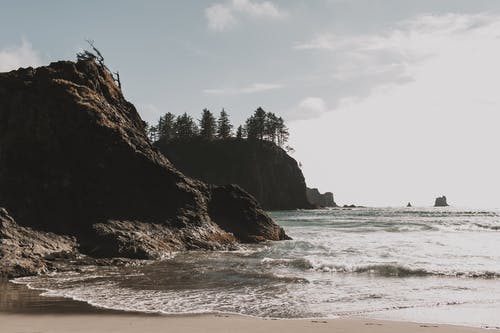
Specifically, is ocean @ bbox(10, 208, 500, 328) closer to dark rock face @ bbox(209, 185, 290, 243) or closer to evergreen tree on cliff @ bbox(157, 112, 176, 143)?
dark rock face @ bbox(209, 185, 290, 243)

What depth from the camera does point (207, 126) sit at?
99.1 m

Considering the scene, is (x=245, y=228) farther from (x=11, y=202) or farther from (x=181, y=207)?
(x=11, y=202)

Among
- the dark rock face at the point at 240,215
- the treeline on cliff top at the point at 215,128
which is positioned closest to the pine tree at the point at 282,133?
the treeline on cliff top at the point at 215,128

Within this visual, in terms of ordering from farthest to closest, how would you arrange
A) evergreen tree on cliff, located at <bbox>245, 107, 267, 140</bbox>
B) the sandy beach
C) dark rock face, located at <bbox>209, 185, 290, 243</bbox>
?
evergreen tree on cliff, located at <bbox>245, 107, 267, 140</bbox>
dark rock face, located at <bbox>209, 185, 290, 243</bbox>
the sandy beach

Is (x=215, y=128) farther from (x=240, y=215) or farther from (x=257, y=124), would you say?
(x=240, y=215)

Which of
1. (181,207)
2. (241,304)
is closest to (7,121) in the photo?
(181,207)

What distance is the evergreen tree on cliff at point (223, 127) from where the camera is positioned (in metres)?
103

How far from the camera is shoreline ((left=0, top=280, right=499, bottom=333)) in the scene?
7.56m

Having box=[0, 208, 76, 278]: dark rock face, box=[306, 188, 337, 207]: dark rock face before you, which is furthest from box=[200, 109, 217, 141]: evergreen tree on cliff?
box=[0, 208, 76, 278]: dark rock face

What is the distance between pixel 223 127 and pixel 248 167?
1695cm

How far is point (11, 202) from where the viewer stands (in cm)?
1808

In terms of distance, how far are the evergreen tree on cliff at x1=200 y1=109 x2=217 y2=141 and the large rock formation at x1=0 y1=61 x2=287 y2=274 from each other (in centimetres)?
7233

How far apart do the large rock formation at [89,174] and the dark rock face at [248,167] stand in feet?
210

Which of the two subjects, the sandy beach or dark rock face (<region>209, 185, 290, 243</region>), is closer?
the sandy beach
